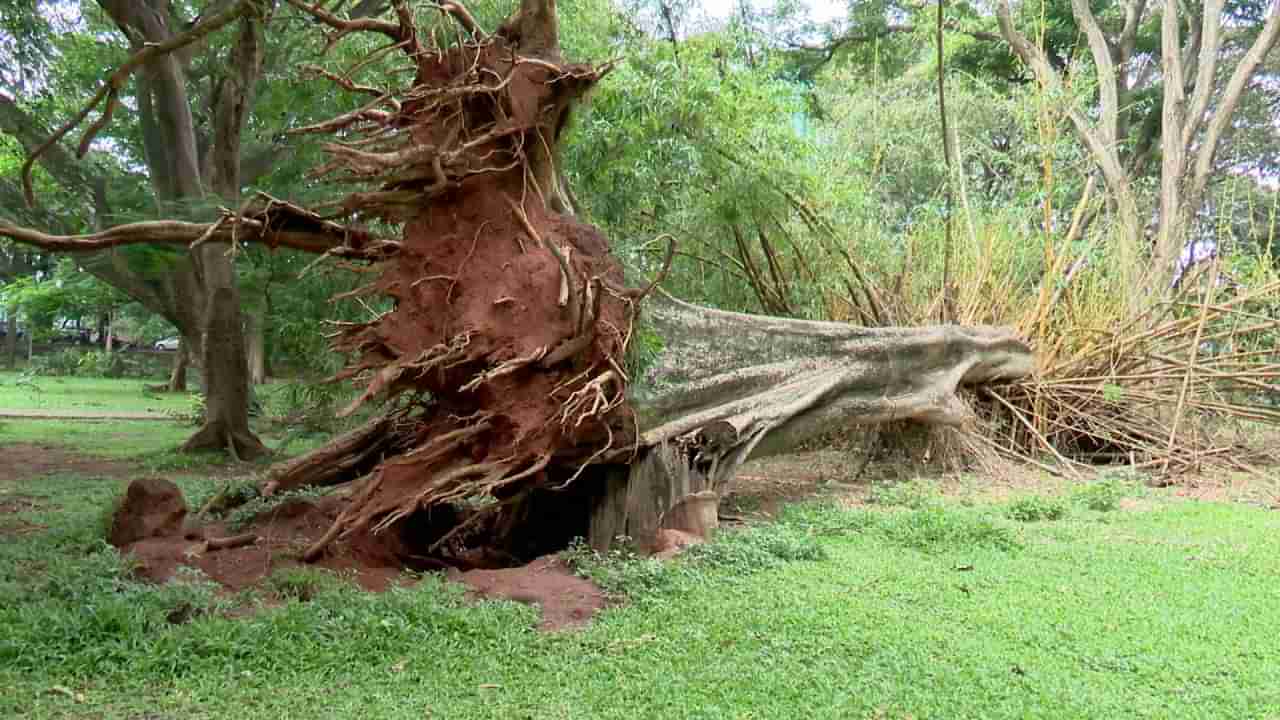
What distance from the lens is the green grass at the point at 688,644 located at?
265 cm

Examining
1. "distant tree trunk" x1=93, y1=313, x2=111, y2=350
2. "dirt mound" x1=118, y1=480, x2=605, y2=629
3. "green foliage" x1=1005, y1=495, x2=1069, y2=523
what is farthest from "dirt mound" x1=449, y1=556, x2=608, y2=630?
"distant tree trunk" x1=93, y1=313, x2=111, y2=350

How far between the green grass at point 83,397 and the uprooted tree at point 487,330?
396 inches

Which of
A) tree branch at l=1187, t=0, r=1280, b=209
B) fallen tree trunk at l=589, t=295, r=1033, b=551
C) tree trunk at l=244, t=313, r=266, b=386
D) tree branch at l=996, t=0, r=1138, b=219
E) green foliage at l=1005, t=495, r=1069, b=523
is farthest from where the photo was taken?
tree branch at l=1187, t=0, r=1280, b=209

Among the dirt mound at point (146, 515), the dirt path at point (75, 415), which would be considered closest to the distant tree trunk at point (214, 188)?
the dirt path at point (75, 415)

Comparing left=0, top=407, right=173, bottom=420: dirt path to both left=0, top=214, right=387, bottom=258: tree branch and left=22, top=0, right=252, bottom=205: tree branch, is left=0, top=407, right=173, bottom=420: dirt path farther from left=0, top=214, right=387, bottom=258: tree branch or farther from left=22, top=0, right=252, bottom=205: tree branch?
left=0, top=214, right=387, bottom=258: tree branch

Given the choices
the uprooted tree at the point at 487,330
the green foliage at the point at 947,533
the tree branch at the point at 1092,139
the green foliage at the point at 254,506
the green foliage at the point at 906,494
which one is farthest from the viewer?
the tree branch at the point at 1092,139

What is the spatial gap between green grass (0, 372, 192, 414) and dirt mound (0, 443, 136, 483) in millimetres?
3935

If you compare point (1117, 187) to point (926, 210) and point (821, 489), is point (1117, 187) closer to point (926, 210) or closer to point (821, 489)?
point (926, 210)

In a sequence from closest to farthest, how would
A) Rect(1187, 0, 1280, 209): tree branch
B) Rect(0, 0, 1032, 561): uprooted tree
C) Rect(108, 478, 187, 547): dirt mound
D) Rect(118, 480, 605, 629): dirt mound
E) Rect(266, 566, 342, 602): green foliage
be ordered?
Rect(266, 566, 342, 602): green foliage
Rect(118, 480, 605, 629): dirt mound
Rect(108, 478, 187, 547): dirt mound
Rect(0, 0, 1032, 561): uprooted tree
Rect(1187, 0, 1280, 209): tree branch

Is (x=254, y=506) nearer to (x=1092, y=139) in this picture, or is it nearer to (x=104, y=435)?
(x=104, y=435)

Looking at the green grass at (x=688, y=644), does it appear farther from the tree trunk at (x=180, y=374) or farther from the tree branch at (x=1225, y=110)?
the tree trunk at (x=180, y=374)

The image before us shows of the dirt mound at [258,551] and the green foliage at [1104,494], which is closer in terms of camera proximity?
the dirt mound at [258,551]

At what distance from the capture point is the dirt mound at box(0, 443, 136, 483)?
288 inches

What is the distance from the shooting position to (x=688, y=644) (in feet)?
10.4
